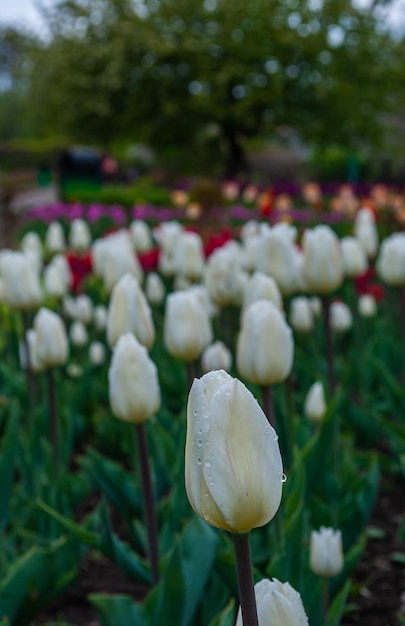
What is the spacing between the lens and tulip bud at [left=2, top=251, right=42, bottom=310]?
2547mm

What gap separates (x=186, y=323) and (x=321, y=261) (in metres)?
0.46

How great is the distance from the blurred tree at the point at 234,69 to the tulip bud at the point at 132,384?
18.1 m

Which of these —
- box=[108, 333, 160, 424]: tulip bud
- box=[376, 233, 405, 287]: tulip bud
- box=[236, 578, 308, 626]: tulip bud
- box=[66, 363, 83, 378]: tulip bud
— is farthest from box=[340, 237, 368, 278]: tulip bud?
box=[236, 578, 308, 626]: tulip bud

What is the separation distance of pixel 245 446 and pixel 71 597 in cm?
182

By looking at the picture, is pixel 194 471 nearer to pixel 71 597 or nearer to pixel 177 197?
pixel 71 597

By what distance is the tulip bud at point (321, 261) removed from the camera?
7.22 ft

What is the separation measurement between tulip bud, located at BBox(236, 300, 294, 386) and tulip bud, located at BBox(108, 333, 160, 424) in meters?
0.20

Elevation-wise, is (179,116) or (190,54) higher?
(190,54)

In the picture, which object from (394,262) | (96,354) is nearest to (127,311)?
(394,262)

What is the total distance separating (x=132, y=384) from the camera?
1.54 m

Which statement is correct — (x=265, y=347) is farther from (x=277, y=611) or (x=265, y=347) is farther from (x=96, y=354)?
(x=96, y=354)

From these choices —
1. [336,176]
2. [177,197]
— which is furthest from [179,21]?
[177,197]

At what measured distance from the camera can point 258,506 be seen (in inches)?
31.6

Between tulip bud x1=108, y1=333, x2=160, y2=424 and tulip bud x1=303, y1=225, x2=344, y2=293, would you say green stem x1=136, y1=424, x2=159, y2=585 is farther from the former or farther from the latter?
tulip bud x1=303, y1=225, x2=344, y2=293
